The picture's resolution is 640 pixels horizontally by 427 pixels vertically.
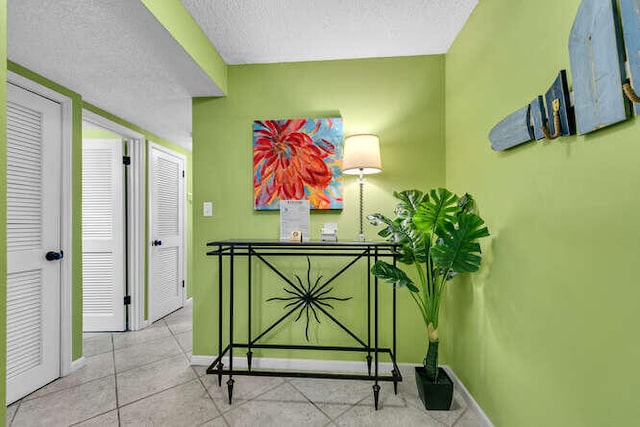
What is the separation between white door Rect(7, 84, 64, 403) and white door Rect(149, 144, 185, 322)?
3.50 ft

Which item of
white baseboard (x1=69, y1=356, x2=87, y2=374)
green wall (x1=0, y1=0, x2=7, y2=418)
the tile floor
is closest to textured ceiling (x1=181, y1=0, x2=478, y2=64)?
green wall (x1=0, y1=0, x2=7, y2=418)

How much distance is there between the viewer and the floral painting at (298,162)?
224cm

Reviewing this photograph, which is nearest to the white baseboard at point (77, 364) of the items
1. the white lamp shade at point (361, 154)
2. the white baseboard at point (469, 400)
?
the white lamp shade at point (361, 154)

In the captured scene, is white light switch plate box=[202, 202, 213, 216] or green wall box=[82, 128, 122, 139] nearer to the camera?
white light switch plate box=[202, 202, 213, 216]

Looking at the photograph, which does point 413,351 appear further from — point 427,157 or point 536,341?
point 427,157

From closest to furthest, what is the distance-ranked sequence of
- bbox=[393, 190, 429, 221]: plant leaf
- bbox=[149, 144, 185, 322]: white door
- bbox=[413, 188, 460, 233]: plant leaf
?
bbox=[413, 188, 460, 233]: plant leaf
bbox=[393, 190, 429, 221]: plant leaf
bbox=[149, 144, 185, 322]: white door

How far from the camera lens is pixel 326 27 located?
Answer: 1.89m

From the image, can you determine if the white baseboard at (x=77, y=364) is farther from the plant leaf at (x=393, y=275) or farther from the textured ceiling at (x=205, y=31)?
the plant leaf at (x=393, y=275)

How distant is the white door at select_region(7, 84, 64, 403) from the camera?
189cm

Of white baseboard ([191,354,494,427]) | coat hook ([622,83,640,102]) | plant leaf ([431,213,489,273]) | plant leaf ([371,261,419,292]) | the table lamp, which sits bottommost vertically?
white baseboard ([191,354,494,427])

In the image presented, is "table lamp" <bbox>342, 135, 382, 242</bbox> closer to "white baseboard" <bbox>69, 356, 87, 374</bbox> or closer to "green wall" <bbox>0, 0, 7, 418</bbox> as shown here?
"green wall" <bbox>0, 0, 7, 418</bbox>

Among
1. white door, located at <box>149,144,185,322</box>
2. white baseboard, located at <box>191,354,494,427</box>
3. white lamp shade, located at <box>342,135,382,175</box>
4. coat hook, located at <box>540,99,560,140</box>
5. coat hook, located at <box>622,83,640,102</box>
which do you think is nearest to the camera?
coat hook, located at <box>622,83,640,102</box>

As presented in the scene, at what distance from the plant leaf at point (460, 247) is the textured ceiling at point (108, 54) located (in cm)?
184

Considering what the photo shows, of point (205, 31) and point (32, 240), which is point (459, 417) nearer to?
point (205, 31)
